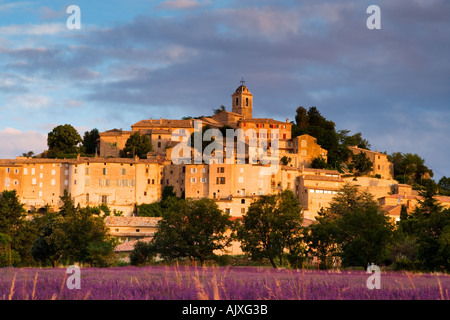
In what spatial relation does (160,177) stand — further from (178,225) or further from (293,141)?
(178,225)

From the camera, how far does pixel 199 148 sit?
3489 inches

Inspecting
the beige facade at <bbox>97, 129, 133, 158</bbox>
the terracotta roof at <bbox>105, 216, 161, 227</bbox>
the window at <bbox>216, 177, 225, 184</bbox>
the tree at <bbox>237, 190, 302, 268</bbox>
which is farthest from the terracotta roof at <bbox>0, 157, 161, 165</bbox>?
the tree at <bbox>237, 190, 302, 268</bbox>

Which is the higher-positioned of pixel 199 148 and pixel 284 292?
pixel 199 148

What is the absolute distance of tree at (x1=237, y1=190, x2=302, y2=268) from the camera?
3850cm

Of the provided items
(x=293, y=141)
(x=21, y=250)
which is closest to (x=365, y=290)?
(x=21, y=250)

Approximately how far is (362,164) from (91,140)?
42398 millimetres

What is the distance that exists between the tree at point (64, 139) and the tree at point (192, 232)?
54068mm

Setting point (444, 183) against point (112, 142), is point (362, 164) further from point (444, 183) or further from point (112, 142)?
point (112, 142)

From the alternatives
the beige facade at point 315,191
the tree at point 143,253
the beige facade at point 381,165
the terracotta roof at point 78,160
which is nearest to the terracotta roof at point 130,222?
the terracotta roof at point 78,160

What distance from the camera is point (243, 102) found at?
11931 centimetres

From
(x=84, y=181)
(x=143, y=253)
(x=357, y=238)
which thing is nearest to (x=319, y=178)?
(x=84, y=181)

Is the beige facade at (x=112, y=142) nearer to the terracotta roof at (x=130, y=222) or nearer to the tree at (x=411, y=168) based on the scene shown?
the terracotta roof at (x=130, y=222)

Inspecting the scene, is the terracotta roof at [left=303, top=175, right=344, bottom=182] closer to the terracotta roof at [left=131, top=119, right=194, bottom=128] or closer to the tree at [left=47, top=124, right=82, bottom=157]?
the terracotta roof at [left=131, top=119, right=194, bottom=128]
